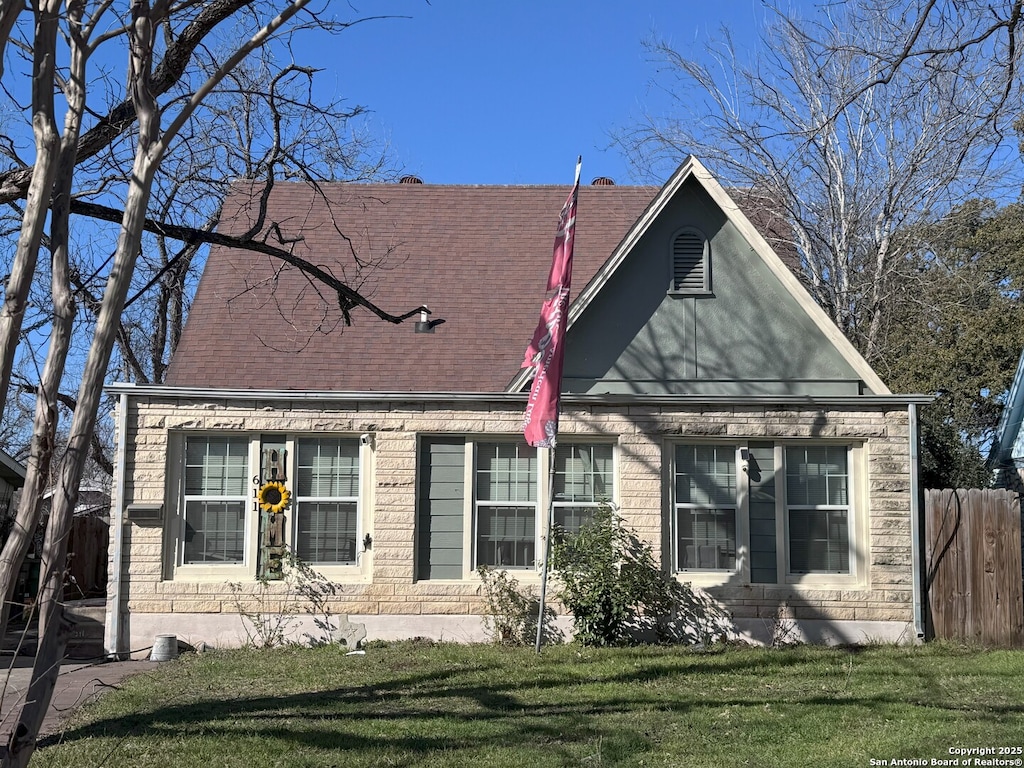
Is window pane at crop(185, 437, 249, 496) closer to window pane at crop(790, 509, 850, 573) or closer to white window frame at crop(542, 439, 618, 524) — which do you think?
white window frame at crop(542, 439, 618, 524)

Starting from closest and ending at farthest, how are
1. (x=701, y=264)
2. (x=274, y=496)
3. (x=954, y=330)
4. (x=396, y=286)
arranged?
1. (x=274, y=496)
2. (x=701, y=264)
3. (x=396, y=286)
4. (x=954, y=330)

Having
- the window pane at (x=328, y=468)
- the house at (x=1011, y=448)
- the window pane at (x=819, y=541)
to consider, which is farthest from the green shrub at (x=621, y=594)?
the house at (x=1011, y=448)

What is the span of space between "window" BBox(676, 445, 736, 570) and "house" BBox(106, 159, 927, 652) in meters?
0.03

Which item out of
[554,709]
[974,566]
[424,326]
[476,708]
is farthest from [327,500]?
[974,566]

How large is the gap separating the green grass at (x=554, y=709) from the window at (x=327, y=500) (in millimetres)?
1461

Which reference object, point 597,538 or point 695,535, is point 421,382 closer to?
point 597,538

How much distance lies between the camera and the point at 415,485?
13406 millimetres

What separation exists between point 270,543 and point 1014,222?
21284mm

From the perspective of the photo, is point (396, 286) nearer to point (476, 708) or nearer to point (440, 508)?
point (440, 508)

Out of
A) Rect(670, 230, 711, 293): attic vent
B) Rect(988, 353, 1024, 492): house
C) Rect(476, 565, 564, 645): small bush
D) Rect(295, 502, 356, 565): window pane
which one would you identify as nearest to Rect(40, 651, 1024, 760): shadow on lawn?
Rect(476, 565, 564, 645): small bush

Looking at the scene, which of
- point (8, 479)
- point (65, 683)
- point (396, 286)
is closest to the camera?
point (65, 683)

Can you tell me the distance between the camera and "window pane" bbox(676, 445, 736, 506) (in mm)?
13508

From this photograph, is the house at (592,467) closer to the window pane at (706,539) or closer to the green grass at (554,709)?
the window pane at (706,539)

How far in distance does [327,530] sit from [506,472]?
8.13 feet
